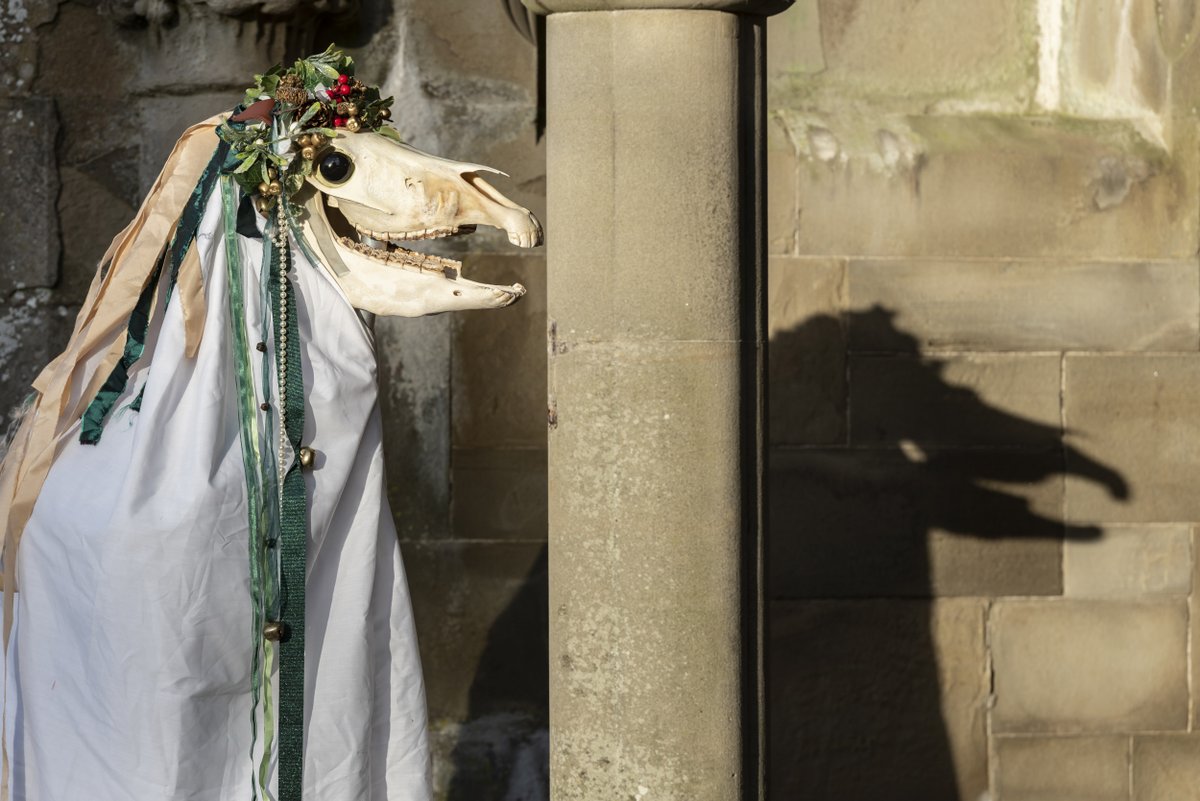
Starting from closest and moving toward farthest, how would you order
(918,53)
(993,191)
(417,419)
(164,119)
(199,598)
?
1. (199,598)
2. (164,119)
3. (417,419)
4. (993,191)
5. (918,53)

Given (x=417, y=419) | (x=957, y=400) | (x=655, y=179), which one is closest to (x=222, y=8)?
(x=417, y=419)

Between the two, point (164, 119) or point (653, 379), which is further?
point (164, 119)

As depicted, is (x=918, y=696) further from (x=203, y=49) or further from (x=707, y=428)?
(x=203, y=49)

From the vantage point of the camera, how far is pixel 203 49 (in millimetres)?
4223

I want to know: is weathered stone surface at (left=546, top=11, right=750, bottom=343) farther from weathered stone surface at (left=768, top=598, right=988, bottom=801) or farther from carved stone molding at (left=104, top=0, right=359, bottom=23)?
weathered stone surface at (left=768, top=598, right=988, bottom=801)

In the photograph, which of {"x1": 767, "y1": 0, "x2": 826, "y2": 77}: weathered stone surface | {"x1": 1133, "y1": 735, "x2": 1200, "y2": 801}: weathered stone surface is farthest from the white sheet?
{"x1": 1133, "y1": 735, "x2": 1200, "y2": 801}: weathered stone surface

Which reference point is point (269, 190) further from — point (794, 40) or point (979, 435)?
point (979, 435)

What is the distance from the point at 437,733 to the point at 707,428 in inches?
71.8

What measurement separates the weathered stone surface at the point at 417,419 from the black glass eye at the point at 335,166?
166 cm

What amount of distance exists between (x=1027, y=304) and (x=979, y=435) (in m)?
0.38

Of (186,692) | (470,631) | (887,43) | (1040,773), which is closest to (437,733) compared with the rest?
(470,631)

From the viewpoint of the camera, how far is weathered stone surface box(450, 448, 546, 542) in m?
4.43

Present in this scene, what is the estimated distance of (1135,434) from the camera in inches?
184

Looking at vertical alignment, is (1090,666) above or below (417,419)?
below
